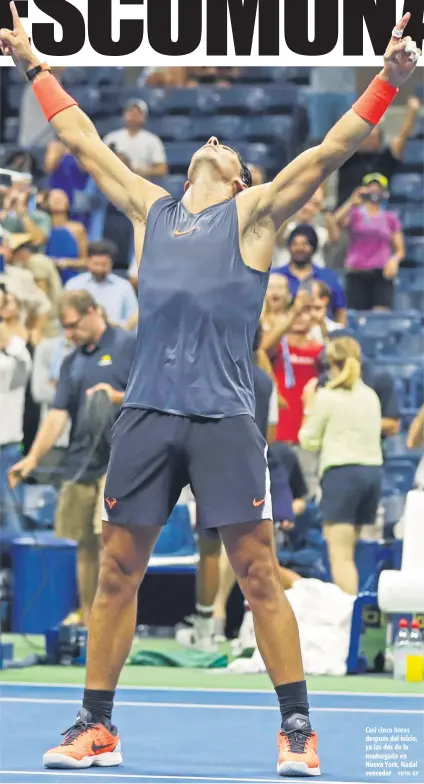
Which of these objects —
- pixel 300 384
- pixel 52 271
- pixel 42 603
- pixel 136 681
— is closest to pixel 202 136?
pixel 52 271

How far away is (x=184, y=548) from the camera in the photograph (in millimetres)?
11383

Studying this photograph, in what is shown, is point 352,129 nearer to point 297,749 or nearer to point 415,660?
point 297,749

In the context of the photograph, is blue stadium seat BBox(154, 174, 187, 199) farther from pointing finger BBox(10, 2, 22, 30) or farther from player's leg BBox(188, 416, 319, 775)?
player's leg BBox(188, 416, 319, 775)

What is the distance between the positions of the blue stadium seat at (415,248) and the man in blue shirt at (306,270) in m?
3.53

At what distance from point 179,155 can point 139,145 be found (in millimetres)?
1751

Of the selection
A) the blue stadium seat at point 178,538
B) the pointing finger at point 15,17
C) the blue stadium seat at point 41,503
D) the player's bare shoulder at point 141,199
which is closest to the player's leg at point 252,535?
the player's bare shoulder at point 141,199

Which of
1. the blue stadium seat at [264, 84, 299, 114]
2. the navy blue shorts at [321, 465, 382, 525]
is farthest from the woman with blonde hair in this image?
the blue stadium seat at [264, 84, 299, 114]

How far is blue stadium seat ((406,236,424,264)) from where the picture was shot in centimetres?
1659

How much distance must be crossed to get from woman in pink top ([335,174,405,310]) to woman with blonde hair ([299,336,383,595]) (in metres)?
4.26

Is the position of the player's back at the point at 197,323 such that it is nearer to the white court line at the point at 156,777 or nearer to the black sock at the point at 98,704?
the black sock at the point at 98,704

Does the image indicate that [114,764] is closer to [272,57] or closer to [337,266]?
[272,57]

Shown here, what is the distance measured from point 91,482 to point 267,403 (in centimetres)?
124

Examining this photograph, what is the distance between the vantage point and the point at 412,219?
55.5 ft

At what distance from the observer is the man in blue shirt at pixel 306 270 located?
13.0m
